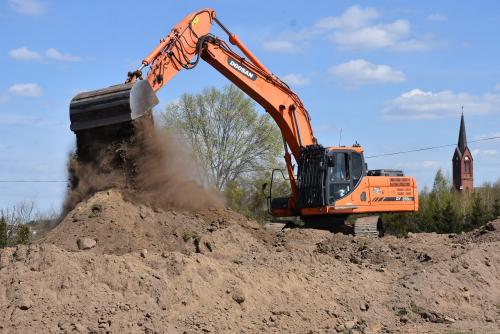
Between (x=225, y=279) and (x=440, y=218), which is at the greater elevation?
(x=440, y=218)

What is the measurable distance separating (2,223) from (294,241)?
44.4 ft

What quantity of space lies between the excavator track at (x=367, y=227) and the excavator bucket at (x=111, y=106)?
7115 millimetres

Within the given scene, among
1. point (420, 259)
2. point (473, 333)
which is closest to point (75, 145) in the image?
point (420, 259)

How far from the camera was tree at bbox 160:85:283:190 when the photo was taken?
1802 inches

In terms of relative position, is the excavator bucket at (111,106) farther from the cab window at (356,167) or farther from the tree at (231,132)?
the tree at (231,132)

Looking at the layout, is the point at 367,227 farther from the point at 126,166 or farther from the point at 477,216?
the point at 477,216

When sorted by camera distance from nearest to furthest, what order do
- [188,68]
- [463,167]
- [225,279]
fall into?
[225,279]
[188,68]
[463,167]

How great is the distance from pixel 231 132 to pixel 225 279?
1456 inches

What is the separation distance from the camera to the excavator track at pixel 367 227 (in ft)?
61.1

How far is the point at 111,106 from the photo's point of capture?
44.6 ft

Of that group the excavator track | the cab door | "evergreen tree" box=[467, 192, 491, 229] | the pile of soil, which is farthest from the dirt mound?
"evergreen tree" box=[467, 192, 491, 229]

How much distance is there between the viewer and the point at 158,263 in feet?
32.9

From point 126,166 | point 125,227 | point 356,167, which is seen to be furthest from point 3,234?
point 125,227

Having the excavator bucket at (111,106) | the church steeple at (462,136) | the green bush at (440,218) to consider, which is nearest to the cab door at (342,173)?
the excavator bucket at (111,106)
